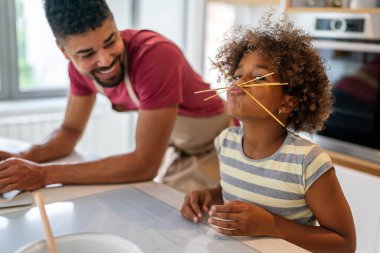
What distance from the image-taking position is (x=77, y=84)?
1.37 metres

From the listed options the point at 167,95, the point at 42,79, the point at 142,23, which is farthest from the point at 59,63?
the point at 167,95

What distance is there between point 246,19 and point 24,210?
2162mm

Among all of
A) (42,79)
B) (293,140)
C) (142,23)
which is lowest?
(42,79)

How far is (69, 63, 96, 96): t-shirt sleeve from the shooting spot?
134cm

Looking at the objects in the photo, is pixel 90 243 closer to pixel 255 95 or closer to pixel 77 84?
pixel 255 95

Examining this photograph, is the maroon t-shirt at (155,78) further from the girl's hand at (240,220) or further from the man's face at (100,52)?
the girl's hand at (240,220)

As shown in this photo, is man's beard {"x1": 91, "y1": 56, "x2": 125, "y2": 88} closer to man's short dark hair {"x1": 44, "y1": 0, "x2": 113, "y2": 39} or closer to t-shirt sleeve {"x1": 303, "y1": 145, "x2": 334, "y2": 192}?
man's short dark hair {"x1": 44, "y1": 0, "x2": 113, "y2": 39}

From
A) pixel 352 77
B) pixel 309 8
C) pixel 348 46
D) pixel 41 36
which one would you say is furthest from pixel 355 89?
pixel 41 36

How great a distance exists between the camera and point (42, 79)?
2.74 meters

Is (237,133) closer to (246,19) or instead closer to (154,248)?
(154,248)

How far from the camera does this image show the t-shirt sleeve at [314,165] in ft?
2.56

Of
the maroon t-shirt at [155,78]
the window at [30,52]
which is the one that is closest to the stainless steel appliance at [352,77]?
the maroon t-shirt at [155,78]

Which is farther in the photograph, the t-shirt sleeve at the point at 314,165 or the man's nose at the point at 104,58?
the man's nose at the point at 104,58

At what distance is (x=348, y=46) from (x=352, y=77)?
5.2 inches
